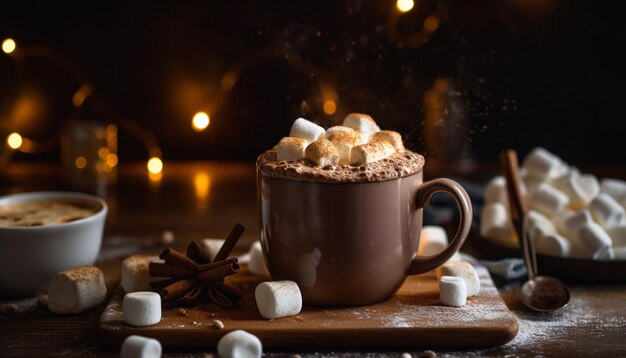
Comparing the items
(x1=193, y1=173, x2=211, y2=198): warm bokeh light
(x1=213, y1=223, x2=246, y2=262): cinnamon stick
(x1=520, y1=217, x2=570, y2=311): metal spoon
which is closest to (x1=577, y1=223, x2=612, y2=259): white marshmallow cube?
(x1=520, y1=217, x2=570, y2=311): metal spoon

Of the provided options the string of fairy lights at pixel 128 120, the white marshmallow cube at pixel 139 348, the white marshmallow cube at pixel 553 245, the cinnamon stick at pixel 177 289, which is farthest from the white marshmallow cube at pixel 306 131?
the string of fairy lights at pixel 128 120

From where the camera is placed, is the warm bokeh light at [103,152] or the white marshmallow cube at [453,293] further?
the warm bokeh light at [103,152]

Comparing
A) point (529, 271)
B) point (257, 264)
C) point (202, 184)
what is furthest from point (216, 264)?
point (202, 184)

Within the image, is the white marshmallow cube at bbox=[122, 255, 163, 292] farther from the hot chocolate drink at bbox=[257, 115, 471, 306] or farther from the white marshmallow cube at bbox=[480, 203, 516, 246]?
the white marshmallow cube at bbox=[480, 203, 516, 246]

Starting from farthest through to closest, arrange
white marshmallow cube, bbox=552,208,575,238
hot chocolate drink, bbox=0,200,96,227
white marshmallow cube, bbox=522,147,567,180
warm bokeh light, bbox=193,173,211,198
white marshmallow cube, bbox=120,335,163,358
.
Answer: warm bokeh light, bbox=193,173,211,198 → white marshmallow cube, bbox=522,147,567,180 → white marshmallow cube, bbox=552,208,575,238 → hot chocolate drink, bbox=0,200,96,227 → white marshmallow cube, bbox=120,335,163,358

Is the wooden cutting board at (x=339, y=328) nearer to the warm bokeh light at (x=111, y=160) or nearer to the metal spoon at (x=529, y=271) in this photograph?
the metal spoon at (x=529, y=271)

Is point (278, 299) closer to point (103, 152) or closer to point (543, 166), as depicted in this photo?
point (543, 166)
